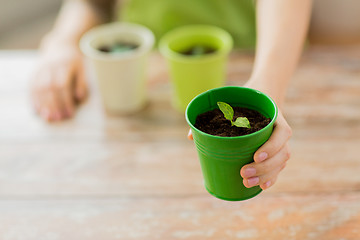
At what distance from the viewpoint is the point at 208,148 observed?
0.64m

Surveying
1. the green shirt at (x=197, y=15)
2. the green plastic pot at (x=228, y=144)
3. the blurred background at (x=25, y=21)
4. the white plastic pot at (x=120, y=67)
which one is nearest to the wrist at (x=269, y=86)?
the green plastic pot at (x=228, y=144)

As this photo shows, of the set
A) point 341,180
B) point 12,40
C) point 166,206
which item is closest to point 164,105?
A: point 166,206

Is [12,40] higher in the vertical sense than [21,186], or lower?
lower

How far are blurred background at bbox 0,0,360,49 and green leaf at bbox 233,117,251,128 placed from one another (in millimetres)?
1608

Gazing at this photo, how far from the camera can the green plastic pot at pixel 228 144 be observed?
24.5 inches

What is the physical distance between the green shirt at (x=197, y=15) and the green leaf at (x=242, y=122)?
85cm

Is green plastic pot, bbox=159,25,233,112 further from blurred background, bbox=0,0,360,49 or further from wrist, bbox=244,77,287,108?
blurred background, bbox=0,0,360,49

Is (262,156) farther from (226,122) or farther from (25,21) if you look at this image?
(25,21)

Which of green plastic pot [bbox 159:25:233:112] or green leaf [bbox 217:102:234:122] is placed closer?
green leaf [bbox 217:102:234:122]

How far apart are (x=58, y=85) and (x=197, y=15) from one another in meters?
0.54

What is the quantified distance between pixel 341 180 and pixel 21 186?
66cm

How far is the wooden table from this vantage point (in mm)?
787

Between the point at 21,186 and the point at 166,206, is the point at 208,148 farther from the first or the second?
the point at 21,186

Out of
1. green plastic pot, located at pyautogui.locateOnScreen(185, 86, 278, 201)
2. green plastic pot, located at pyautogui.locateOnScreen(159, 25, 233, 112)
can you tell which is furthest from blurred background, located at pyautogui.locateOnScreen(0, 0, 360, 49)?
green plastic pot, located at pyautogui.locateOnScreen(185, 86, 278, 201)
